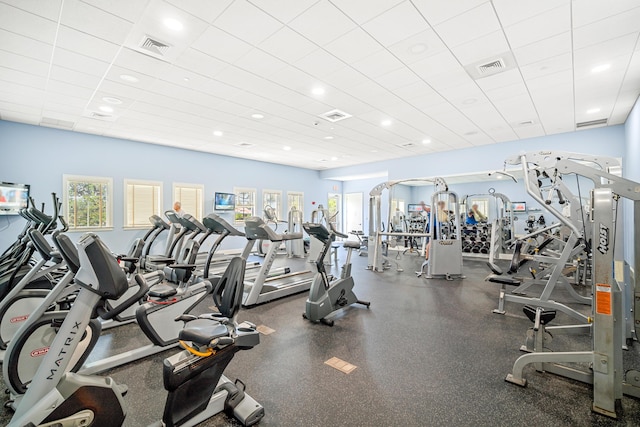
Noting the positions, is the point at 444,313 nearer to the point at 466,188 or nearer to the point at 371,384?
the point at 371,384

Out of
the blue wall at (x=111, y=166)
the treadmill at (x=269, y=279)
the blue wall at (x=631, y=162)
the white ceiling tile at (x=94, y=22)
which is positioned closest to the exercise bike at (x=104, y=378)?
the treadmill at (x=269, y=279)

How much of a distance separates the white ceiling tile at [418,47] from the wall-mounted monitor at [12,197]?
282 inches

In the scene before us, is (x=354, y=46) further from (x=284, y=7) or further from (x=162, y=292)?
(x=162, y=292)

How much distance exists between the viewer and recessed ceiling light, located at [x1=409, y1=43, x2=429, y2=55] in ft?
11.1

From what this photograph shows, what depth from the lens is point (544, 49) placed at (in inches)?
136

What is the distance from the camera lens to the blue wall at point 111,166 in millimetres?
6074

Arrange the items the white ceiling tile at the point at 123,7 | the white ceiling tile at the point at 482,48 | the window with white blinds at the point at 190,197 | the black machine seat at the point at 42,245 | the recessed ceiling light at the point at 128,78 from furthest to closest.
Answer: the window with white blinds at the point at 190,197
the recessed ceiling light at the point at 128,78
the white ceiling tile at the point at 482,48
the white ceiling tile at the point at 123,7
the black machine seat at the point at 42,245

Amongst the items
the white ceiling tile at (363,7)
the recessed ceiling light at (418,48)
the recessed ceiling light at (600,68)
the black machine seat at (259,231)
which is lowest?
the black machine seat at (259,231)

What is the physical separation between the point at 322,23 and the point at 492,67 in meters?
2.46

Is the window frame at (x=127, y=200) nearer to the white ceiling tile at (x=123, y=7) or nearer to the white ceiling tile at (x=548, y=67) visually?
the white ceiling tile at (x=123, y=7)

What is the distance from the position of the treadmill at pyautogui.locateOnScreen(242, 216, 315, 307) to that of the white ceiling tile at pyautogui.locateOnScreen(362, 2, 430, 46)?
245 cm

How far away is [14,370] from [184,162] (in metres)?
7.52

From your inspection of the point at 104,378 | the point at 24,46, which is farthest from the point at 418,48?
the point at 24,46

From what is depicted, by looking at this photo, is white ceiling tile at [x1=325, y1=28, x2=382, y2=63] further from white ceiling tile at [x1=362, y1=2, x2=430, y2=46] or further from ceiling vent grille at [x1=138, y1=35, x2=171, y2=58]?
ceiling vent grille at [x1=138, y1=35, x2=171, y2=58]
